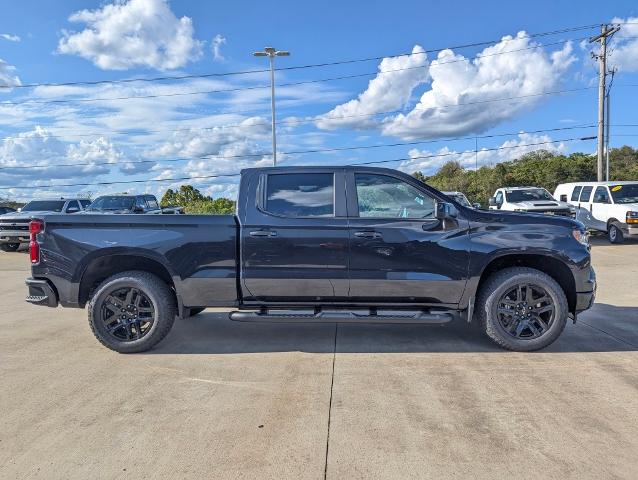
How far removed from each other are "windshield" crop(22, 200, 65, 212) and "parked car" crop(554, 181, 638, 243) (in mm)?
17820

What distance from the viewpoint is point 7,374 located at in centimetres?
463

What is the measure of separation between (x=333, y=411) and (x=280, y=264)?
5.66ft

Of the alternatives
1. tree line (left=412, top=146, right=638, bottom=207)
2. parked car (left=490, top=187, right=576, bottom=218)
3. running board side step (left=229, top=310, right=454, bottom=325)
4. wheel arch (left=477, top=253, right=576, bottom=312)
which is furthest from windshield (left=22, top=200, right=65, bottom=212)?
tree line (left=412, top=146, right=638, bottom=207)

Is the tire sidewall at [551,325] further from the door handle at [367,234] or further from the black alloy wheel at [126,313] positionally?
the black alloy wheel at [126,313]

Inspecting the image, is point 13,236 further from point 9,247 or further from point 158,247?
point 158,247

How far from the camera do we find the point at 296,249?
16.4ft

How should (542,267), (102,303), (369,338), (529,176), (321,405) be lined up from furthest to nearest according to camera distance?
(529,176) → (369,338) → (542,267) → (102,303) → (321,405)

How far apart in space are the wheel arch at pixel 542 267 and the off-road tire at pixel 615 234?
40.7 ft

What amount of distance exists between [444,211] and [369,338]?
168 centimetres

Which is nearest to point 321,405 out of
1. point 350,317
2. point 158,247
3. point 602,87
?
point 350,317

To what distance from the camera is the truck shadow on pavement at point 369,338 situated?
525 cm

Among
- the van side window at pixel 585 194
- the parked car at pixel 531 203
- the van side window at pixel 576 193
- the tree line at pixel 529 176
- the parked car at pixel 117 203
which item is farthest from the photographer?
the tree line at pixel 529 176

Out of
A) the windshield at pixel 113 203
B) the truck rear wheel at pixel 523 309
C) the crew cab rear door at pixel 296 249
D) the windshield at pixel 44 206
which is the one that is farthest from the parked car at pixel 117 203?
the truck rear wheel at pixel 523 309

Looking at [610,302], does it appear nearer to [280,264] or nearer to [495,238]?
[495,238]
